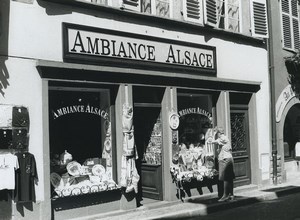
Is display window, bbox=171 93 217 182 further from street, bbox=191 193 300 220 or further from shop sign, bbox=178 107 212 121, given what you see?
street, bbox=191 193 300 220

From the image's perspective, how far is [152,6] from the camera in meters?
10.4

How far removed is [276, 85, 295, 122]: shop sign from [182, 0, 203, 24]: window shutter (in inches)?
157

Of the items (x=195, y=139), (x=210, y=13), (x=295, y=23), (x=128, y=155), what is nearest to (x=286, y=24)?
(x=295, y=23)

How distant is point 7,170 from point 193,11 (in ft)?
19.9

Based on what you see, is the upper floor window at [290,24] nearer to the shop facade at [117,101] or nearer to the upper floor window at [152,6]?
the shop facade at [117,101]

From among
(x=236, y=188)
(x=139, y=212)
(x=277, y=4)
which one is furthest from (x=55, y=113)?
(x=277, y=4)

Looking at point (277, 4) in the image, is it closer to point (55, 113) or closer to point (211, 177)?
point (211, 177)

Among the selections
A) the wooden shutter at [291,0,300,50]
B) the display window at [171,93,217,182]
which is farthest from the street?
the wooden shutter at [291,0,300,50]

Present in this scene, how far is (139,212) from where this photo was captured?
9188 mm

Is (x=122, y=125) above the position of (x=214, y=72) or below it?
below

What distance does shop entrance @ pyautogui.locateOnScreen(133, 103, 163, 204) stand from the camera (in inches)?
408

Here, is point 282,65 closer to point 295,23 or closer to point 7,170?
point 295,23

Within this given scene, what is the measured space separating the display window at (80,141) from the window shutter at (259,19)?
18.4ft

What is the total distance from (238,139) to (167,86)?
3.32 m
